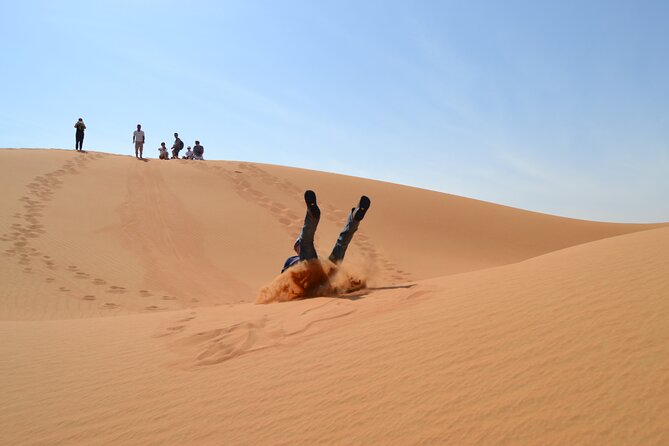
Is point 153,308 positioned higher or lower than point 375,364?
lower

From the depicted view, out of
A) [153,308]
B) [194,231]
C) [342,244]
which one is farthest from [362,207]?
[194,231]

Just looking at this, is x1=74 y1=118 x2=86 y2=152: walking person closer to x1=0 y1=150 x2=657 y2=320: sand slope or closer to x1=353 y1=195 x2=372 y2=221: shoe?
x1=0 y1=150 x2=657 y2=320: sand slope

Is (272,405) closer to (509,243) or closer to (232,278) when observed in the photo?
(232,278)

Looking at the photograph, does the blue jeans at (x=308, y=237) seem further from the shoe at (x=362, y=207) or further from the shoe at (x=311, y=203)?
the shoe at (x=362, y=207)

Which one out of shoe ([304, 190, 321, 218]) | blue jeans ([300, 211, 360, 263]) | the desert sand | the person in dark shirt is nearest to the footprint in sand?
the desert sand

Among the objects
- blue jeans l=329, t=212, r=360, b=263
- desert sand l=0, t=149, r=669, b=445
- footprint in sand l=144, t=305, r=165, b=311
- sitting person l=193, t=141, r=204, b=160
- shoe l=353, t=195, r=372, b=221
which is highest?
sitting person l=193, t=141, r=204, b=160

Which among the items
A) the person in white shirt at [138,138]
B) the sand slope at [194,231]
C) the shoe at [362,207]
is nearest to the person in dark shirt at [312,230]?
the shoe at [362,207]

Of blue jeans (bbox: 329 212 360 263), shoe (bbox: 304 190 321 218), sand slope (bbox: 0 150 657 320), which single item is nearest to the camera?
shoe (bbox: 304 190 321 218)

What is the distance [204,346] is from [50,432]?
1433 millimetres

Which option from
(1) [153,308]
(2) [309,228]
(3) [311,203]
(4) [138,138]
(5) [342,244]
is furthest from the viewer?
(4) [138,138]

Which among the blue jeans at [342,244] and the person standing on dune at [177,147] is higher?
the person standing on dune at [177,147]

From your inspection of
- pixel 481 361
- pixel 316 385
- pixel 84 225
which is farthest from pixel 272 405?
pixel 84 225

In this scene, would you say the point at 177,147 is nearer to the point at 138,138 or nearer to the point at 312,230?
the point at 138,138

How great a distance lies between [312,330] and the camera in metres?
4.09
